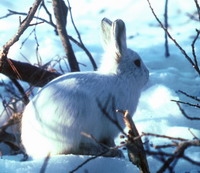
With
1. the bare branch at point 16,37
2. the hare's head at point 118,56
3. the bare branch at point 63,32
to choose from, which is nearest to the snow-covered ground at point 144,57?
the bare branch at point 63,32

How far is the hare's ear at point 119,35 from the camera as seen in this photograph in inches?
98.6

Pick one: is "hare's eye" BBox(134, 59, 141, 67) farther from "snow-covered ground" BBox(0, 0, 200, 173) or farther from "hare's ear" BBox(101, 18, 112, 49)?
"snow-covered ground" BBox(0, 0, 200, 173)

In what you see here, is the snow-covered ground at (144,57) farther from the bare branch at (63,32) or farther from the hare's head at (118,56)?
the hare's head at (118,56)

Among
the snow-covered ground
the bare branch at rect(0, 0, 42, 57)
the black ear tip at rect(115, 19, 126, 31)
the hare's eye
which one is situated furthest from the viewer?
the bare branch at rect(0, 0, 42, 57)

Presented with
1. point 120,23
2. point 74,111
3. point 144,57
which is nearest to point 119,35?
point 120,23

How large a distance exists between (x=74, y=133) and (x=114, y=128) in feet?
0.89

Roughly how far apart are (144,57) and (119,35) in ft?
8.18

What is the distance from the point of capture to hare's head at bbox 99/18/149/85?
253 centimetres

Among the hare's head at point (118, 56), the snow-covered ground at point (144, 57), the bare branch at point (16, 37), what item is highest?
the bare branch at point (16, 37)

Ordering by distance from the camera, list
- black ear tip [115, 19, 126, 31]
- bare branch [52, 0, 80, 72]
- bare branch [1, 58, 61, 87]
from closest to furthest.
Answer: black ear tip [115, 19, 126, 31] → bare branch [1, 58, 61, 87] → bare branch [52, 0, 80, 72]

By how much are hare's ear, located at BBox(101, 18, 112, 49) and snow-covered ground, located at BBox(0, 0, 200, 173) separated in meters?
0.67

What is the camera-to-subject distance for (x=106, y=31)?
8.91ft

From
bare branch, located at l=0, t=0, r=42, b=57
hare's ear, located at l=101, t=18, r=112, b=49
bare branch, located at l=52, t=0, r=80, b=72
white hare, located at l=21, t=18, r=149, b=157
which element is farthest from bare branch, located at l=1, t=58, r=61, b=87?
white hare, located at l=21, t=18, r=149, b=157

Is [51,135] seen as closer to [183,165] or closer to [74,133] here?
[74,133]
